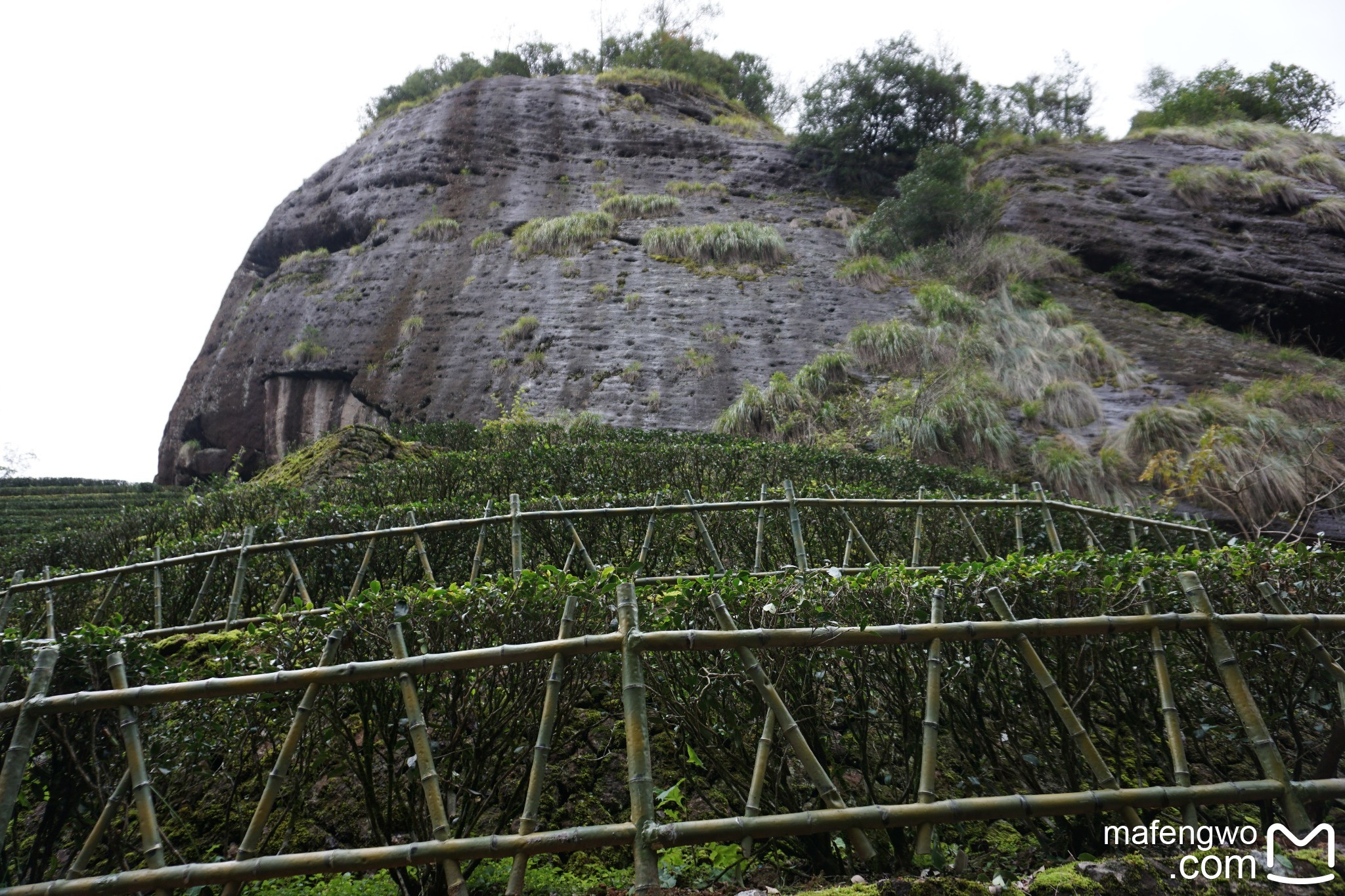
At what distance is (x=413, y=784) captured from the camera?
252 centimetres

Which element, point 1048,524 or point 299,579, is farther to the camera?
point 1048,524

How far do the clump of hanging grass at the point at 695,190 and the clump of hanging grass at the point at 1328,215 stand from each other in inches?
470

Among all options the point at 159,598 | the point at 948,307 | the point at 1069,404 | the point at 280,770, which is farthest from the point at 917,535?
the point at 948,307

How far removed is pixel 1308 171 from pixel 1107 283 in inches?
207

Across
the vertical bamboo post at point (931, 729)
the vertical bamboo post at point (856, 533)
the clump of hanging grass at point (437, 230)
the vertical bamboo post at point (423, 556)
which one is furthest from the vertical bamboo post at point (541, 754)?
the clump of hanging grass at point (437, 230)

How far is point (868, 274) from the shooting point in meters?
15.7

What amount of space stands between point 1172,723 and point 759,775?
1.30m

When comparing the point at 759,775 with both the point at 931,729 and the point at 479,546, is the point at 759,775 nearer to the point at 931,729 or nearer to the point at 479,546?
the point at 931,729

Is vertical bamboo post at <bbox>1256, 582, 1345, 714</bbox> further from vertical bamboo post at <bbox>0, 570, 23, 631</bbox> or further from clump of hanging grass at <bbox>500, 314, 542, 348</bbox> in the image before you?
clump of hanging grass at <bbox>500, 314, 542, 348</bbox>

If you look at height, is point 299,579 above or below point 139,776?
below

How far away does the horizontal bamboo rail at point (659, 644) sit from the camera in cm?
206

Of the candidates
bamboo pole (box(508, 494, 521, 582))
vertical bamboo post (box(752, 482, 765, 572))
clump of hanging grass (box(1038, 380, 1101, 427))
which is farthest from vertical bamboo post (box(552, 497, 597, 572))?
clump of hanging grass (box(1038, 380, 1101, 427))

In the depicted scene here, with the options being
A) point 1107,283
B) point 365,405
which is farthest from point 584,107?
point 1107,283

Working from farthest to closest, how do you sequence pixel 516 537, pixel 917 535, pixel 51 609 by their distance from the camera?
pixel 917 535 < pixel 516 537 < pixel 51 609
